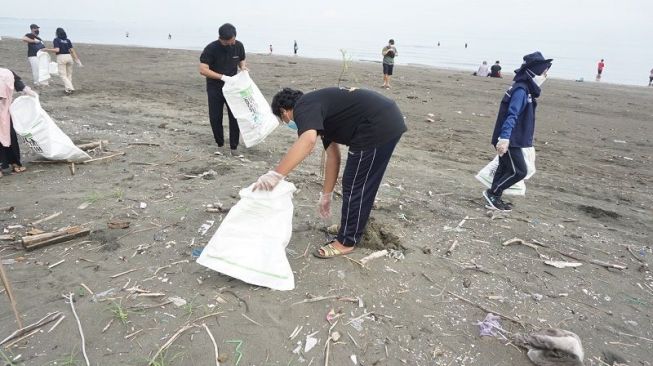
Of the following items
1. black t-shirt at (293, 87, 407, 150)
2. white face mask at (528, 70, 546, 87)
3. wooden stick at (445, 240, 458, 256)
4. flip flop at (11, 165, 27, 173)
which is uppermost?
white face mask at (528, 70, 546, 87)

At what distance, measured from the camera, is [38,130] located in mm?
4613

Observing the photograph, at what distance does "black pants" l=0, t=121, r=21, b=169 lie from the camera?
181 inches

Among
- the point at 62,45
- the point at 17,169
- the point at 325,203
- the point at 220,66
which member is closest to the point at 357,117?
the point at 325,203

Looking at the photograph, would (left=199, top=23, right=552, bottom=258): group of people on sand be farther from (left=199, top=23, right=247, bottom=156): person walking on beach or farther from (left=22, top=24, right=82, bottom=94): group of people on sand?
(left=22, top=24, right=82, bottom=94): group of people on sand

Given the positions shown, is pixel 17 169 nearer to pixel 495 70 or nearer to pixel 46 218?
pixel 46 218

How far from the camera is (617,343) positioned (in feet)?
8.73

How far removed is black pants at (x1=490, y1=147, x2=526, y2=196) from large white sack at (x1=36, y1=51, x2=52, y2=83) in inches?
403

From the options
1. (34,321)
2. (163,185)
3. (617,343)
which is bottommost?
(617,343)

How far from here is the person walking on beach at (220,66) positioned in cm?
537

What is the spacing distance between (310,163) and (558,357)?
13.6ft

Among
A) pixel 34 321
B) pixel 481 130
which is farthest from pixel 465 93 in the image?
pixel 34 321

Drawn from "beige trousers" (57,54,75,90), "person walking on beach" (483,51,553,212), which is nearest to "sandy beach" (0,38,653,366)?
"person walking on beach" (483,51,553,212)

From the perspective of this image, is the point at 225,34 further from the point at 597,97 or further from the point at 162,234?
the point at 597,97

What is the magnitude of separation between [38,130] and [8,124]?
31 cm
